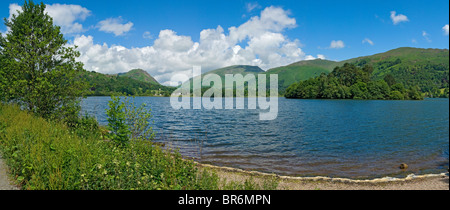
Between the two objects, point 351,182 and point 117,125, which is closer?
point 117,125

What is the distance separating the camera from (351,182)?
14.4 metres

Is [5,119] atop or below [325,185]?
atop

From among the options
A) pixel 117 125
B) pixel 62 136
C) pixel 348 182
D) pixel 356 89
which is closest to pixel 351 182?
pixel 348 182

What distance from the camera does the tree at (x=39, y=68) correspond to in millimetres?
16406

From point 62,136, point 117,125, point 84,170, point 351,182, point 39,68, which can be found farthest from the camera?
point 39,68

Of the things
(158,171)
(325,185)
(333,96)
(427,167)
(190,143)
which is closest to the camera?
(158,171)

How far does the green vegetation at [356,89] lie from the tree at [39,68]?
576ft

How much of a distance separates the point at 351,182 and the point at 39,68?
897 inches

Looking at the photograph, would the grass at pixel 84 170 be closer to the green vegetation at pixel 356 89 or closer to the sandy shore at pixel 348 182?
the sandy shore at pixel 348 182

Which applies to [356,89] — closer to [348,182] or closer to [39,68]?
[348,182]

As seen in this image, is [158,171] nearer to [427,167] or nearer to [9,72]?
[9,72]
